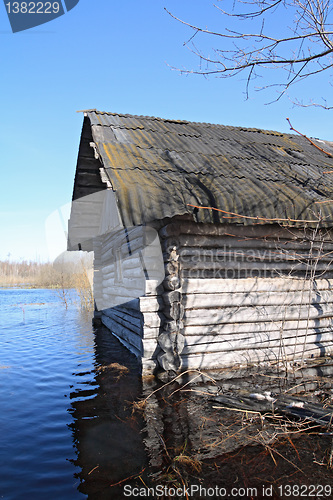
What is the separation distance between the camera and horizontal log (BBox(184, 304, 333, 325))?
18.6 feet

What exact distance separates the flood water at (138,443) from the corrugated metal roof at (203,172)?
2609mm

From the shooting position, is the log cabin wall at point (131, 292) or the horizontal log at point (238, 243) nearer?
the horizontal log at point (238, 243)

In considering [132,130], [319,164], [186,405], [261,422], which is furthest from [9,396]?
[319,164]

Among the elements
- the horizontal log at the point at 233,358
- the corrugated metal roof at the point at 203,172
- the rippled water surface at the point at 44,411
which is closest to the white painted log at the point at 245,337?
the horizontal log at the point at 233,358

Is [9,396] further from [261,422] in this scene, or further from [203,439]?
[261,422]

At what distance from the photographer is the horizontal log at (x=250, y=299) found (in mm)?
5652

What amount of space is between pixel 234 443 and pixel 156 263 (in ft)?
9.93

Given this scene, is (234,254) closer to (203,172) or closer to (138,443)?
(203,172)

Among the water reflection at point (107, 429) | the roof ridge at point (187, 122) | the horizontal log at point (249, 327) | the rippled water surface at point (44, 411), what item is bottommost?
the rippled water surface at point (44, 411)

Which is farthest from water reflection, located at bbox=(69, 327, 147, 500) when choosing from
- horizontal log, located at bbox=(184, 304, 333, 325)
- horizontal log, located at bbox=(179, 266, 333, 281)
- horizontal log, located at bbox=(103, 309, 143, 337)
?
horizontal log, located at bbox=(179, 266, 333, 281)

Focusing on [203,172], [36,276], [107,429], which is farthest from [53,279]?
[107,429]

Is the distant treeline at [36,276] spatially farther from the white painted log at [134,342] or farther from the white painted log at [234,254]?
the white painted log at [234,254]

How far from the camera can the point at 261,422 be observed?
3.97 meters

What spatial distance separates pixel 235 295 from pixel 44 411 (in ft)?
11.1
